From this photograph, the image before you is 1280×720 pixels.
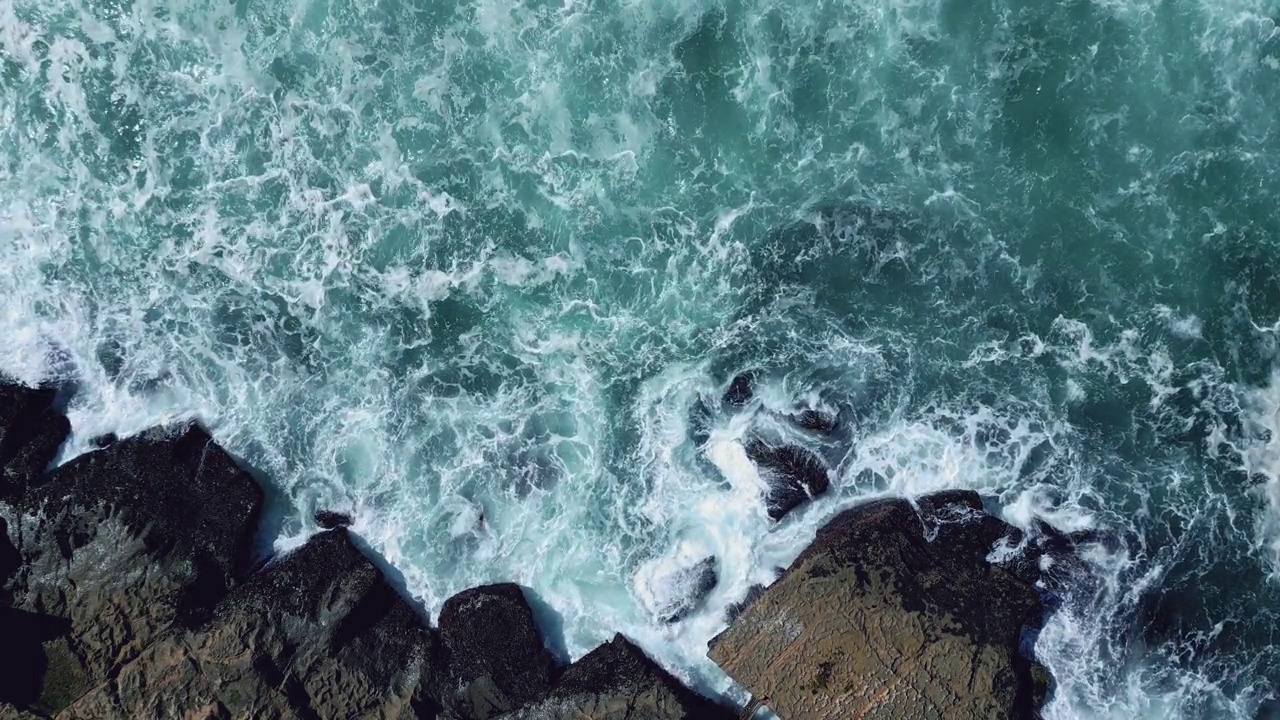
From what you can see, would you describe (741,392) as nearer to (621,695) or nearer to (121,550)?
(621,695)

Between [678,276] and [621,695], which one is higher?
[678,276]

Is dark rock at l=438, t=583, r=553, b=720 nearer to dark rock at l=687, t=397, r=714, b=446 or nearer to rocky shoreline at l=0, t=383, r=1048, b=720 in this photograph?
rocky shoreline at l=0, t=383, r=1048, b=720

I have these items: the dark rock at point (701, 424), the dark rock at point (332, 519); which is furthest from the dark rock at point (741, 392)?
the dark rock at point (332, 519)

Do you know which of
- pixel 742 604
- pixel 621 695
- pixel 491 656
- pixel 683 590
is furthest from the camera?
pixel 683 590

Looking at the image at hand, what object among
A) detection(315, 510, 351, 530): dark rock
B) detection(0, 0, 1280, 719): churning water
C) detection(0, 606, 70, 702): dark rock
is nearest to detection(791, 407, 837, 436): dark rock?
detection(0, 0, 1280, 719): churning water

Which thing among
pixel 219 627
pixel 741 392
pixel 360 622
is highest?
pixel 741 392

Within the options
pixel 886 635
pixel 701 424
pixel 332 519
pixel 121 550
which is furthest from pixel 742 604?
pixel 121 550

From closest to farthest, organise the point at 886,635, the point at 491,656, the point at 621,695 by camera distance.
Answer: the point at 886,635 < the point at 621,695 < the point at 491,656

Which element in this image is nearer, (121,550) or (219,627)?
(219,627)
